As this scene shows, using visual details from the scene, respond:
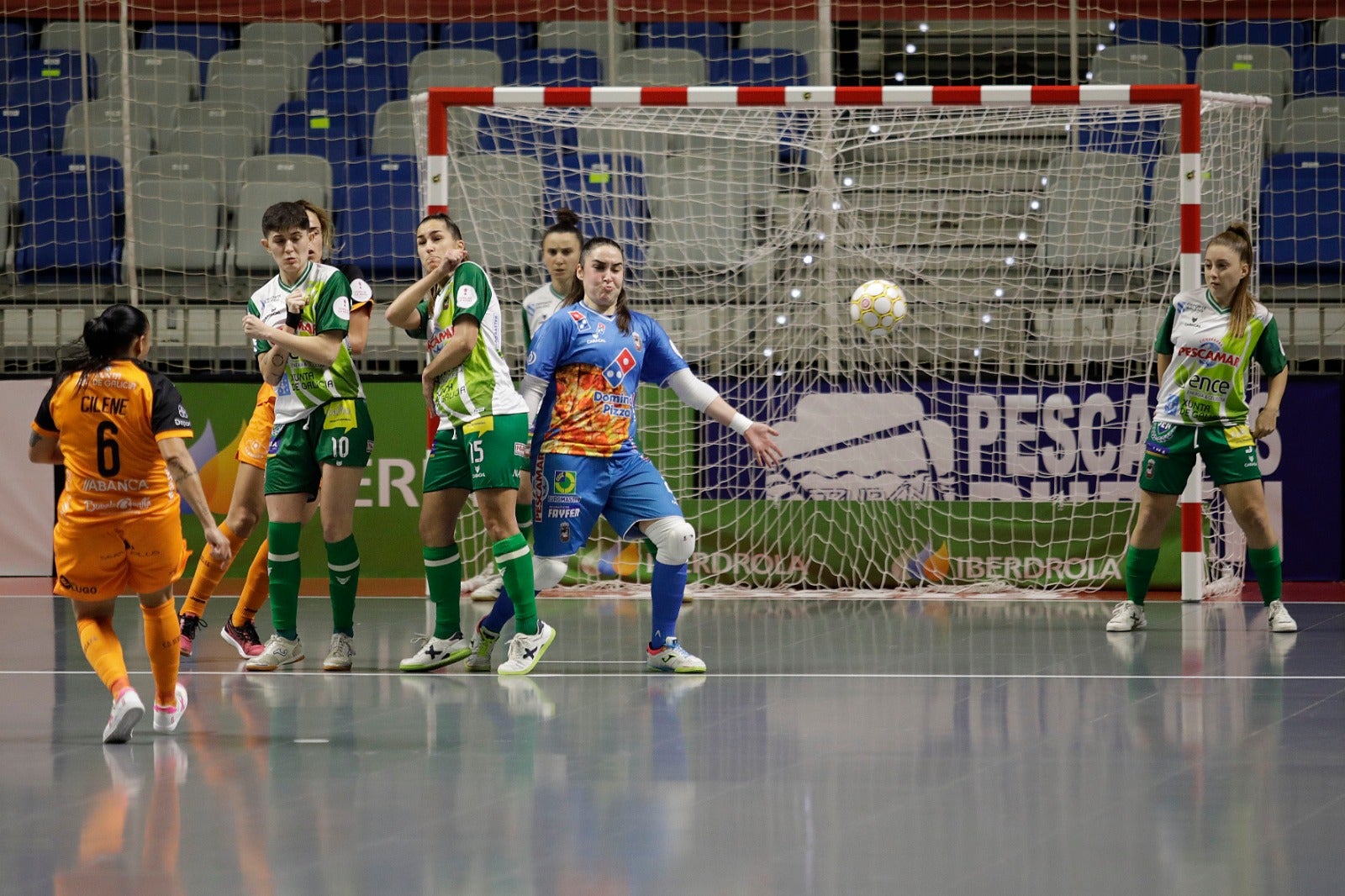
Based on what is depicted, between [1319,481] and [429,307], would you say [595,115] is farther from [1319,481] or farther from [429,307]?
[1319,481]

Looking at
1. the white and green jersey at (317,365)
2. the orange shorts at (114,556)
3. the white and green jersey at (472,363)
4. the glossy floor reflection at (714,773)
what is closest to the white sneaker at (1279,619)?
the glossy floor reflection at (714,773)

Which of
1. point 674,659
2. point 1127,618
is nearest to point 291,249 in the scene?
point 674,659

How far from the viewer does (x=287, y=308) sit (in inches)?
230

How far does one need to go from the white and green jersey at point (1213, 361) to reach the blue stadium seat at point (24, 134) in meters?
8.64

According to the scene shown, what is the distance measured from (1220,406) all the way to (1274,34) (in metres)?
5.75

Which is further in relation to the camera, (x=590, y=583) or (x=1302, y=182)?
(x=1302, y=182)

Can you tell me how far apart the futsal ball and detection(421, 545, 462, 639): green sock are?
3.35 m

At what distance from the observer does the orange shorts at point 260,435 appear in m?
6.35

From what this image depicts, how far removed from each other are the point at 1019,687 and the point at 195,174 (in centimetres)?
800

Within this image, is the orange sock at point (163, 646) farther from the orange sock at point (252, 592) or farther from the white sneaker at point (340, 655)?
the orange sock at point (252, 592)

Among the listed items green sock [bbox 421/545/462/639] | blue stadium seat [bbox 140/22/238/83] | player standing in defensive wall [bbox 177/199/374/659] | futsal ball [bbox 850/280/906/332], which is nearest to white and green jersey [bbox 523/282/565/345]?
player standing in defensive wall [bbox 177/199/374/659]

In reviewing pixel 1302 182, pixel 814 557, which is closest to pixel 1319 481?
pixel 1302 182

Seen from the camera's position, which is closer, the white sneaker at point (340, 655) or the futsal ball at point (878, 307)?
the white sneaker at point (340, 655)

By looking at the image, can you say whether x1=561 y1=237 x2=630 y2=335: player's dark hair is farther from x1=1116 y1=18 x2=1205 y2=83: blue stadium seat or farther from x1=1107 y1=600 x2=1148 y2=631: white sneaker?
x1=1116 y1=18 x2=1205 y2=83: blue stadium seat
